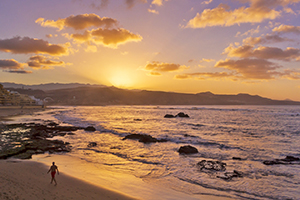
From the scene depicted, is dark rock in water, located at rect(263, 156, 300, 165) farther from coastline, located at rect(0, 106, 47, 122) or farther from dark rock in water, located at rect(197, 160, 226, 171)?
coastline, located at rect(0, 106, 47, 122)

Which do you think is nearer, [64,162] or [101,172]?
[101,172]

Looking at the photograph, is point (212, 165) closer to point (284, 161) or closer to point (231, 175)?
point (231, 175)

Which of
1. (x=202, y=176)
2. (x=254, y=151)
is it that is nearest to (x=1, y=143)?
(x=202, y=176)

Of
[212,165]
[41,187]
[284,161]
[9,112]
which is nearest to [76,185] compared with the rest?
[41,187]

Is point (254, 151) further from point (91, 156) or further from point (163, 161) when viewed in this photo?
point (91, 156)

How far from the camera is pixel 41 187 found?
7.91 m

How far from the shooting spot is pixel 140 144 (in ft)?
63.9

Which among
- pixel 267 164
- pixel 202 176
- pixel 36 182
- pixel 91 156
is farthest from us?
pixel 91 156

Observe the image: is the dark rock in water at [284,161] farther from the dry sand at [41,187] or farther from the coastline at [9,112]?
the coastline at [9,112]

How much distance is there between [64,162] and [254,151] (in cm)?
1699

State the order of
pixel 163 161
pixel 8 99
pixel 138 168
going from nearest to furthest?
pixel 138 168 < pixel 163 161 < pixel 8 99

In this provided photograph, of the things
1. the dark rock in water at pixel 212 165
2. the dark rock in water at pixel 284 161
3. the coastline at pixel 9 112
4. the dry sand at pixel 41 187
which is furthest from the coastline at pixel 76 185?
the coastline at pixel 9 112

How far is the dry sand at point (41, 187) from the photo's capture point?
711 cm

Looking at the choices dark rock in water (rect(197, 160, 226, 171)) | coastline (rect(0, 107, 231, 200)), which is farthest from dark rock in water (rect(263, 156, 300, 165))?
coastline (rect(0, 107, 231, 200))
